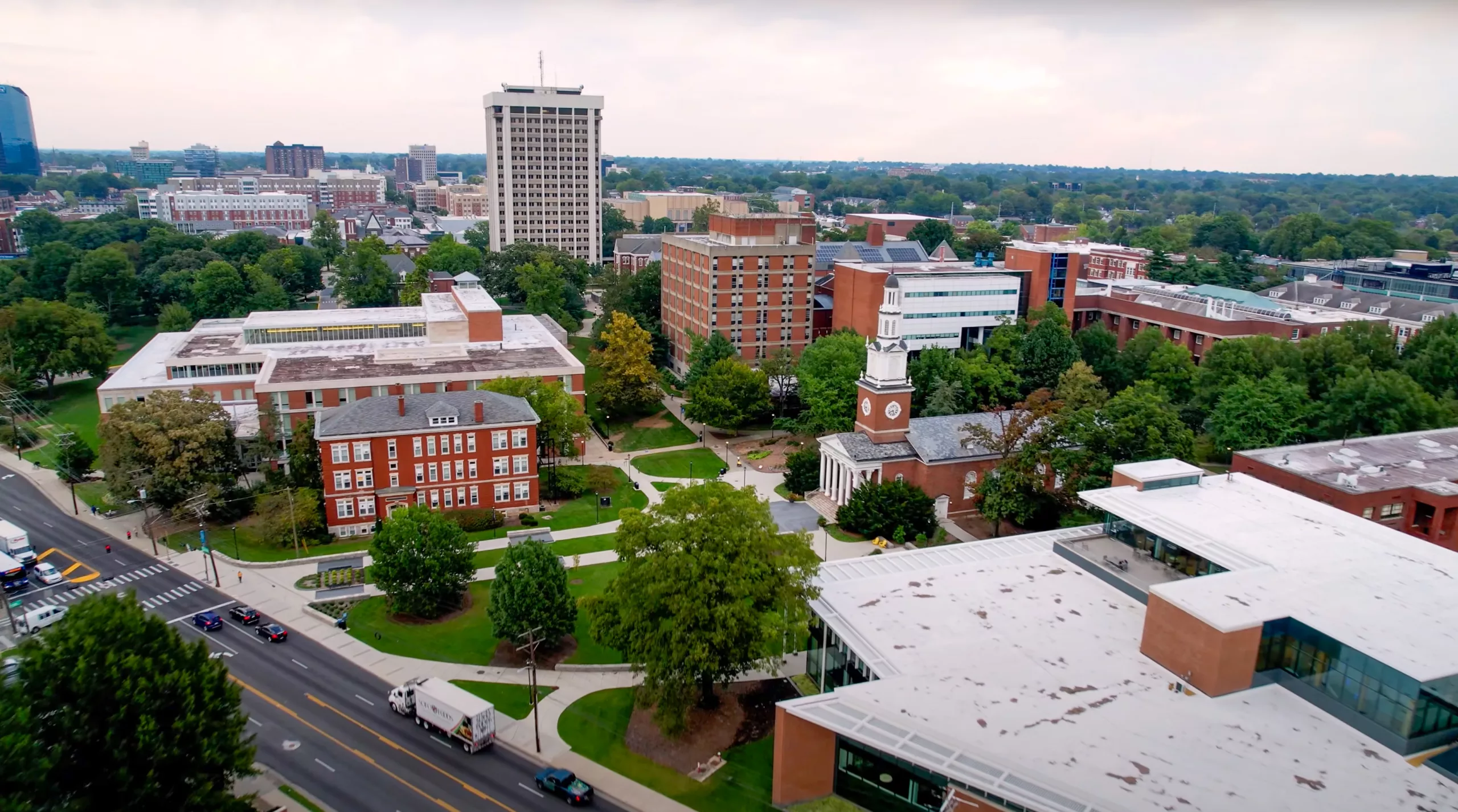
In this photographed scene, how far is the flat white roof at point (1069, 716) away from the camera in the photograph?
97.9ft

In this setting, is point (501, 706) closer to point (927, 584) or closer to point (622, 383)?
point (927, 584)

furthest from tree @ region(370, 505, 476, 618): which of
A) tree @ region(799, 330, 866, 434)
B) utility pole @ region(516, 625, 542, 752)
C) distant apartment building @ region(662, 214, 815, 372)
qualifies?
distant apartment building @ region(662, 214, 815, 372)

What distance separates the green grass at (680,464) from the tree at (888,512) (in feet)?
49.5

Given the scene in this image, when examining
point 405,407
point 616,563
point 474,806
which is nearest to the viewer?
point 474,806

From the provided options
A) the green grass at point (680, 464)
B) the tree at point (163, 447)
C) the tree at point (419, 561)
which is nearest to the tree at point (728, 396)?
the green grass at point (680, 464)

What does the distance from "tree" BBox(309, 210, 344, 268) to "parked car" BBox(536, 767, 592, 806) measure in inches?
6120

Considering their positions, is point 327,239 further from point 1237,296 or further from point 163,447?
point 1237,296

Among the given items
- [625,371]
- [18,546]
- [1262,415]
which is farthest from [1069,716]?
[18,546]

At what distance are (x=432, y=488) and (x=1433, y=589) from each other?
193 ft

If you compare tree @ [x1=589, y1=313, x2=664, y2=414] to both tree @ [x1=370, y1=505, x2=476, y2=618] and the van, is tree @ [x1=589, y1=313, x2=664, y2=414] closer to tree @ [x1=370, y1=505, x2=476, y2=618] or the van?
tree @ [x1=370, y1=505, x2=476, y2=618]

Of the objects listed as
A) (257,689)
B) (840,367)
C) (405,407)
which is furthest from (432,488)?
(840,367)

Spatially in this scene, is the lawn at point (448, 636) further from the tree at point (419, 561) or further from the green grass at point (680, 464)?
the green grass at point (680, 464)

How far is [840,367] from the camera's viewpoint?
81375mm

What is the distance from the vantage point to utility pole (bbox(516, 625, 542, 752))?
4012cm
